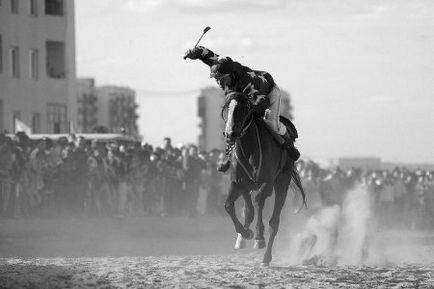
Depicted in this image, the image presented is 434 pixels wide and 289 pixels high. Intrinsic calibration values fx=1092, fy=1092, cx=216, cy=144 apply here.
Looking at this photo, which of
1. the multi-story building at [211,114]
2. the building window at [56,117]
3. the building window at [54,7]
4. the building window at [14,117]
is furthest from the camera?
the multi-story building at [211,114]

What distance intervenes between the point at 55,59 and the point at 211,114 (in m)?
59.9

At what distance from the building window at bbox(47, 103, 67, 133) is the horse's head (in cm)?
3489

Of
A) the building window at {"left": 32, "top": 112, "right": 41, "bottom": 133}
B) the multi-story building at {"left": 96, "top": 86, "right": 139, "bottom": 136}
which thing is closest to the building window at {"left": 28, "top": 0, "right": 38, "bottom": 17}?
the building window at {"left": 32, "top": 112, "right": 41, "bottom": 133}

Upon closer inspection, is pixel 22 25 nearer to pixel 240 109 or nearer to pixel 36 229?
pixel 36 229

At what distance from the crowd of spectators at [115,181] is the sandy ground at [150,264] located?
0.95 m

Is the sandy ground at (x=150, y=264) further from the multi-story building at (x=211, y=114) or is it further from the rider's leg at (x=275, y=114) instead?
the multi-story building at (x=211, y=114)

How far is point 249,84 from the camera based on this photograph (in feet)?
50.4

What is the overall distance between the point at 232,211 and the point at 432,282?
3113 millimetres

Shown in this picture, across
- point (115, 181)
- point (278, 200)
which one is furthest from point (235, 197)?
point (115, 181)

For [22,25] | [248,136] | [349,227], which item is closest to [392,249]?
[349,227]

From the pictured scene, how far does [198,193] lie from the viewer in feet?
95.3

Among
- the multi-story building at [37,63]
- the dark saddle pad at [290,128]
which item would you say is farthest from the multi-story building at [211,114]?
the dark saddle pad at [290,128]

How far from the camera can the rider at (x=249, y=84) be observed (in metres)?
15.0

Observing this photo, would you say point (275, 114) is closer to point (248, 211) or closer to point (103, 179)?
point (248, 211)
